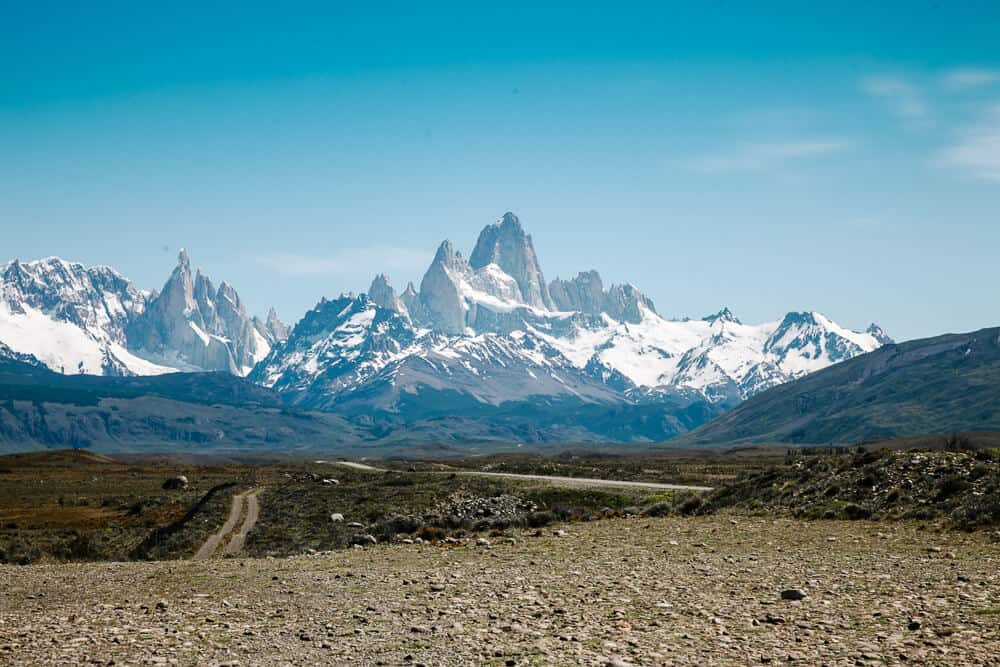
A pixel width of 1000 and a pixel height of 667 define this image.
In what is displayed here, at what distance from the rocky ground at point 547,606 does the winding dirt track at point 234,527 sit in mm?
17313

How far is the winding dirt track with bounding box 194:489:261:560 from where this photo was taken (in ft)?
171

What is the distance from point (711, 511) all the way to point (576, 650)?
30.7 meters

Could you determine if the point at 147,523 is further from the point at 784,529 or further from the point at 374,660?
the point at 374,660

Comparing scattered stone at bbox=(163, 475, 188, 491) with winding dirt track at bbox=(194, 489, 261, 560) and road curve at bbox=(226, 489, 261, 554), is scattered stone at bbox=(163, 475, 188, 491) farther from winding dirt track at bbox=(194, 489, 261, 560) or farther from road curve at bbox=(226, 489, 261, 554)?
winding dirt track at bbox=(194, 489, 261, 560)

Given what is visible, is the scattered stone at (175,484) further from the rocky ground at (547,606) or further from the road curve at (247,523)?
the rocky ground at (547,606)

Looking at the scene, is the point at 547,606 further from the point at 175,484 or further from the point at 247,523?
the point at 175,484

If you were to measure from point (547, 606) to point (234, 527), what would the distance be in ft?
144

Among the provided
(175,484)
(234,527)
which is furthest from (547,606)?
(175,484)

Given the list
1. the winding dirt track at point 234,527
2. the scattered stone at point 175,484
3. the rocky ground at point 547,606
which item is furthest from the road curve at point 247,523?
the rocky ground at point 547,606

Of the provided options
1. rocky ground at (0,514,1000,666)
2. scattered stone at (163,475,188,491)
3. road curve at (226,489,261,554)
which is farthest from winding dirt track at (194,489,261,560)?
rocky ground at (0,514,1000,666)

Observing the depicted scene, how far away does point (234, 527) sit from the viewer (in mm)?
61781

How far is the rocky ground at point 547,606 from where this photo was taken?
701 inches

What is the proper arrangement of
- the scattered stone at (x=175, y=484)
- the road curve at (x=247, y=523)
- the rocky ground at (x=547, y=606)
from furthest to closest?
1. the scattered stone at (x=175, y=484)
2. the road curve at (x=247, y=523)
3. the rocky ground at (x=547, y=606)

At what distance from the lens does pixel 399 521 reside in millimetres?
48625
